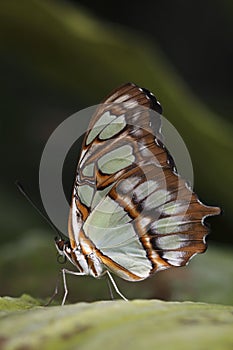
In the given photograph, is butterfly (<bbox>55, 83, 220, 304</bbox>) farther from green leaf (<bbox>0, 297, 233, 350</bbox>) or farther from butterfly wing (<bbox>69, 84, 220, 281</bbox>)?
green leaf (<bbox>0, 297, 233, 350</bbox>)

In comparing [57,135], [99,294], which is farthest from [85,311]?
[57,135]

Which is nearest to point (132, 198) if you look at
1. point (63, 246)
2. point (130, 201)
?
point (130, 201)

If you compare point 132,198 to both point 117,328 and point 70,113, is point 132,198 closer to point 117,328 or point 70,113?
point 117,328

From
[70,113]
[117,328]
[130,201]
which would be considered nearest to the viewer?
[117,328]

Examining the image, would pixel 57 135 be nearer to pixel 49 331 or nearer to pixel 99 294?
pixel 99 294

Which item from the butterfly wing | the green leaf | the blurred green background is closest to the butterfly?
the butterfly wing

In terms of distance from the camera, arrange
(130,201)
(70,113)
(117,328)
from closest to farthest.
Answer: (117,328), (130,201), (70,113)

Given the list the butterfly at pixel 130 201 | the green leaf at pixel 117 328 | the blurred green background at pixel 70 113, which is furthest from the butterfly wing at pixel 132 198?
the green leaf at pixel 117 328
